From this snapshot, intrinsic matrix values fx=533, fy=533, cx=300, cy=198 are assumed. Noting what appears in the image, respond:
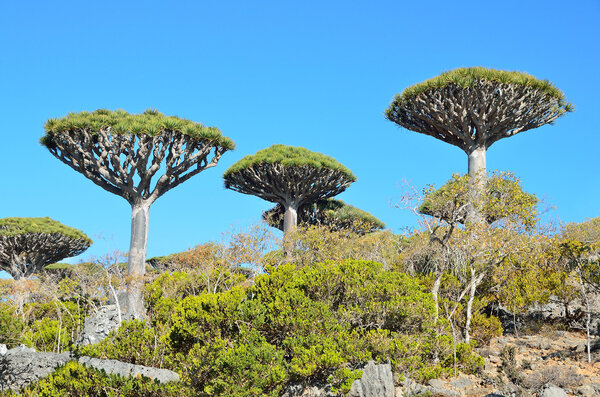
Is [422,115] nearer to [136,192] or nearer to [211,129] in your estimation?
[211,129]

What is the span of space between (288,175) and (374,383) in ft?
63.7

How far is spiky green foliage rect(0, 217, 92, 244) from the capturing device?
31.6 meters

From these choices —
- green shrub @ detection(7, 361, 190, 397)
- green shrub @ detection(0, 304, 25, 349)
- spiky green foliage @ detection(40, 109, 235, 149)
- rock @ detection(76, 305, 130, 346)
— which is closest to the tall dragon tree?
spiky green foliage @ detection(40, 109, 235, 149)

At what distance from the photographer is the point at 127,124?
19.9m

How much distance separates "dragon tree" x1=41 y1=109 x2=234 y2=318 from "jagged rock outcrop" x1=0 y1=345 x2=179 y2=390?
9.22m

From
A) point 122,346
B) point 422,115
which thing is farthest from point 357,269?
point 422,115

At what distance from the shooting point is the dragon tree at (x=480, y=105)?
21781 mm

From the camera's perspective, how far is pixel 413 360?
957cm

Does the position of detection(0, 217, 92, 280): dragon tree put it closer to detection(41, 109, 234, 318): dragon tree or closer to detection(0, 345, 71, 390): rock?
detection(41, 109, 234, 318): dragon tree

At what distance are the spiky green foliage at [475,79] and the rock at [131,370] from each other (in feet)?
55.4

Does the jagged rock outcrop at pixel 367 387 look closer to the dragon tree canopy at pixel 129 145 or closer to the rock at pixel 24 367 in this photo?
the rock at pixel 24 367

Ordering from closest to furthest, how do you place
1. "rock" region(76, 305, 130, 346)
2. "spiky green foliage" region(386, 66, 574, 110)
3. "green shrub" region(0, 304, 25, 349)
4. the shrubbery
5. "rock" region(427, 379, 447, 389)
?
1. the shrubbery
2. "rock" region(427, 379, 447, 389)
3. "rock" region(76, 305, 130, 346)
4. "green shrub" region(0, 304, 25, 349)
5. "spiky green foliage" region(386, 66, 574, 110)

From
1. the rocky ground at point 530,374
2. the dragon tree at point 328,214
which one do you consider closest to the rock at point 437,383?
the rocky ground at point 530,374

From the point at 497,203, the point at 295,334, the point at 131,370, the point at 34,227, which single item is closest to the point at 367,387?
the point at 295,334
